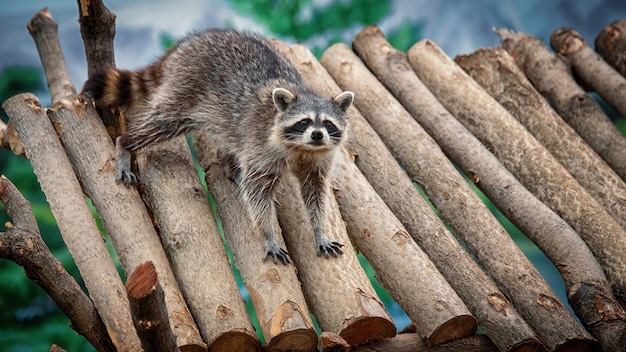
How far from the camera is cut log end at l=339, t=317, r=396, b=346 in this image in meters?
3.82

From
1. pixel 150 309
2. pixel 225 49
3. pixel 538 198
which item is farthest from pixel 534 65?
pixel 150 309

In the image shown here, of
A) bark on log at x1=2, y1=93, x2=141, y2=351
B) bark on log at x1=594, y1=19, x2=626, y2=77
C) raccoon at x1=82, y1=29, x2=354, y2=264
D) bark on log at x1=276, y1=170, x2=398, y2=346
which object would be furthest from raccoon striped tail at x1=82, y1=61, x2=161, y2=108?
bark on log at x1=594, y1=19, x2=626, y2=77

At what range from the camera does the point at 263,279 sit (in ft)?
13.4

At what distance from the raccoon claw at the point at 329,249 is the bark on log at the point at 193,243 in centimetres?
52

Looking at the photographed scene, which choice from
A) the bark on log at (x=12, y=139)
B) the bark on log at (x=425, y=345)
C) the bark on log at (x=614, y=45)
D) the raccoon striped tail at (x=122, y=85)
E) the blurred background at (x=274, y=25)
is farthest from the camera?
the blurred background at (x=274, y=25)

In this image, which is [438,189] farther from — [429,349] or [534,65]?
[534,65]

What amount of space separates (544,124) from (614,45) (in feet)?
4.19

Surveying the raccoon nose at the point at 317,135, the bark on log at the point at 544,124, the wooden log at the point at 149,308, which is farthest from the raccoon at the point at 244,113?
the bark on log at the point at 544,124

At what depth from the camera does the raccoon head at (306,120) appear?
4449 mm

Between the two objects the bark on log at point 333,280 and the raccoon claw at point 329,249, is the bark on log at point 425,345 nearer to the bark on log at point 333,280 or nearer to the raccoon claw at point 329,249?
the bark on log at point 333,280

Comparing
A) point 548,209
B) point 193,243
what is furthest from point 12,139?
point 548,209

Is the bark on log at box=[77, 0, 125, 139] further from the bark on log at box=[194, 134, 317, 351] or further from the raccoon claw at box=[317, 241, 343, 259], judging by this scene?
the raccoon claw at box=[317, 241, 343, 259]

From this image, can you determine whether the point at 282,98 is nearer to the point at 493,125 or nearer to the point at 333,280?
the point at 333,280

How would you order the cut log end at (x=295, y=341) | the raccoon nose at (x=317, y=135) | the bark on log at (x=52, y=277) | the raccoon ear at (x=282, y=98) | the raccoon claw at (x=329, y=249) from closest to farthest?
the bark on log at (x=52, y=277) < the cut log end at (x=295, y=341) < the raccoon claw at (x=329, y=249) < the raccoon nose at (x=317, y=135) < the raccoon ear at (x=282, y=98)
